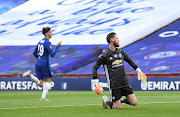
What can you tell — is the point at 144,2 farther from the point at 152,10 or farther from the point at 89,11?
the point at 89,11

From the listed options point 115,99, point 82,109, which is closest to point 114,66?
point 115,99

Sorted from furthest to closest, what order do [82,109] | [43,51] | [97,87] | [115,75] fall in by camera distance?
[43,51] → [115,75] → [82,109] → [97,87]

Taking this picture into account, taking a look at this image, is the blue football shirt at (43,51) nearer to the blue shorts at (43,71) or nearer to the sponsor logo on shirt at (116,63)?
the blue shorts at (43,71)

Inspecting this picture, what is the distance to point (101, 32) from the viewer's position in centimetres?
2820

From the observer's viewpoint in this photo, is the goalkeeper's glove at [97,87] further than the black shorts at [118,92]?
No

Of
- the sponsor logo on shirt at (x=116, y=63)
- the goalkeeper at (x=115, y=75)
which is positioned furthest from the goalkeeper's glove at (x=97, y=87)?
the sponsor logo on shirt at (x=116, y=63)

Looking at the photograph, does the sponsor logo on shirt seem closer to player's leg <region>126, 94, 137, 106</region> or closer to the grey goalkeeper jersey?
the grey goalkeeper jersey

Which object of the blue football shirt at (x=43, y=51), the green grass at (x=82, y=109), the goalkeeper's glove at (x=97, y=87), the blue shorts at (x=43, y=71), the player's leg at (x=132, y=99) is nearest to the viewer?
the green grass at (x=82, y=109)

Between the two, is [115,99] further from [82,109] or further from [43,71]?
[43,71]

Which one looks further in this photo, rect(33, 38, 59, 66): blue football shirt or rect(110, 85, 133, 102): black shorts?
rect(33, 38, 59, 66): blue football shirt

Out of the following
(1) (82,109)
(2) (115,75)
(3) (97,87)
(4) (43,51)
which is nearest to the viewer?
(3) (97,87)

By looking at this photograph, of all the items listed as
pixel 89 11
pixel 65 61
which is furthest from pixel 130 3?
pixel 65 61

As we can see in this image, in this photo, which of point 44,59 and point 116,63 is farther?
point 44,59

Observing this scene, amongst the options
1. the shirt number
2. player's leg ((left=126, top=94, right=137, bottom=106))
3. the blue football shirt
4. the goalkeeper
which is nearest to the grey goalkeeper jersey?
the goalkeeper
